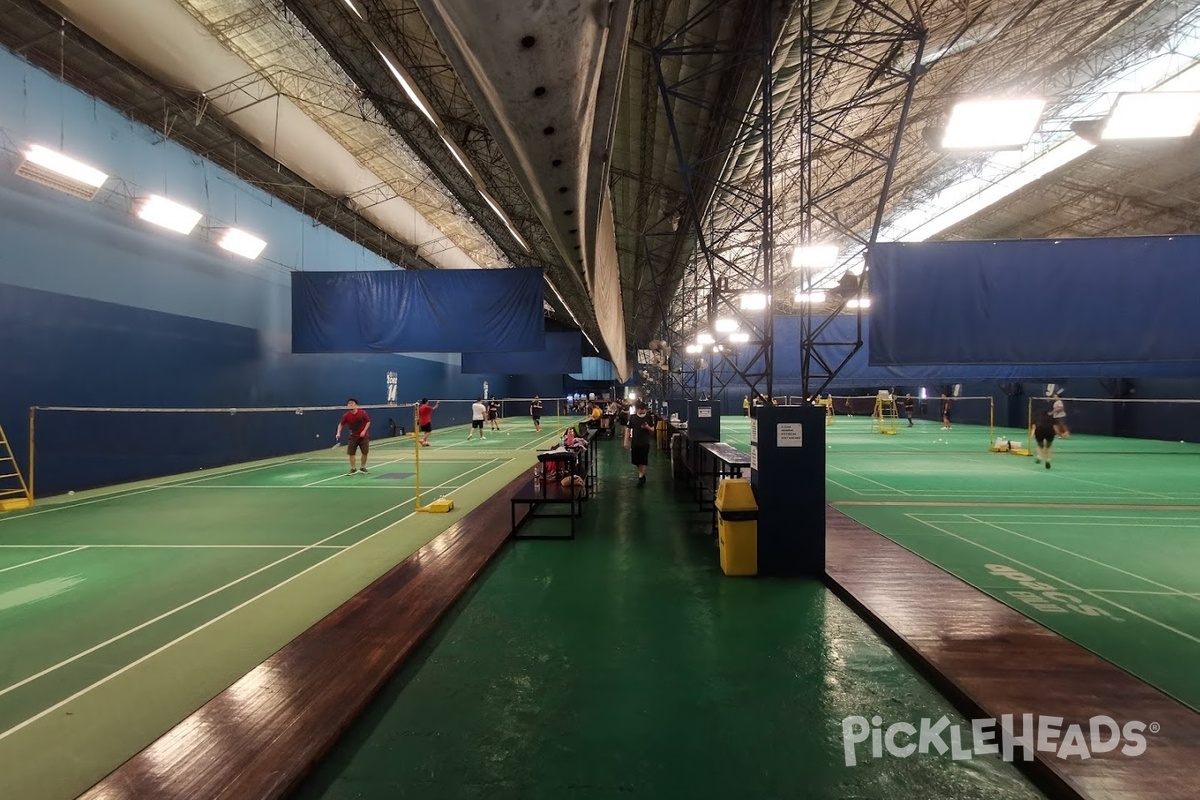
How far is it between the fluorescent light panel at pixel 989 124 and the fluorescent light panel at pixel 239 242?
1568 cm

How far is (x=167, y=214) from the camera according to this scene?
38.8ft

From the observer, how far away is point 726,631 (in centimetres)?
451

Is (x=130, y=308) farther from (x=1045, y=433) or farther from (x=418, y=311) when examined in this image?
(x=1045, y=433)

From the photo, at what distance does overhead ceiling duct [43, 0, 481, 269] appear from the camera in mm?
9539

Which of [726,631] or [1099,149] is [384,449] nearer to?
[726,631]

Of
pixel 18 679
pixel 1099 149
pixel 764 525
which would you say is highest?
pixel 1099 149

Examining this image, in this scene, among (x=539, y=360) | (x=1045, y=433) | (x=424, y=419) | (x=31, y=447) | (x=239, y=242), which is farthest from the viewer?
(x=539, y=360)

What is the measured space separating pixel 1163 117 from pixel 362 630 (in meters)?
14.8

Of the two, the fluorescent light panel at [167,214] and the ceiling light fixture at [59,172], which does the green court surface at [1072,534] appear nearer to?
the ceiling light fixture at [59,172]

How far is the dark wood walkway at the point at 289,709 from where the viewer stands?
2.65 metres

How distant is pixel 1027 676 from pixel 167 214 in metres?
16.2

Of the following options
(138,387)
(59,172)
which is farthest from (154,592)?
(138,387)

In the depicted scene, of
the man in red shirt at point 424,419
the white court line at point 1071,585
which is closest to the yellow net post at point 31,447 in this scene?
the man in red shirt at point 424,419

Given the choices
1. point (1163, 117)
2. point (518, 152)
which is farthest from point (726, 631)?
point (1163, 117)
